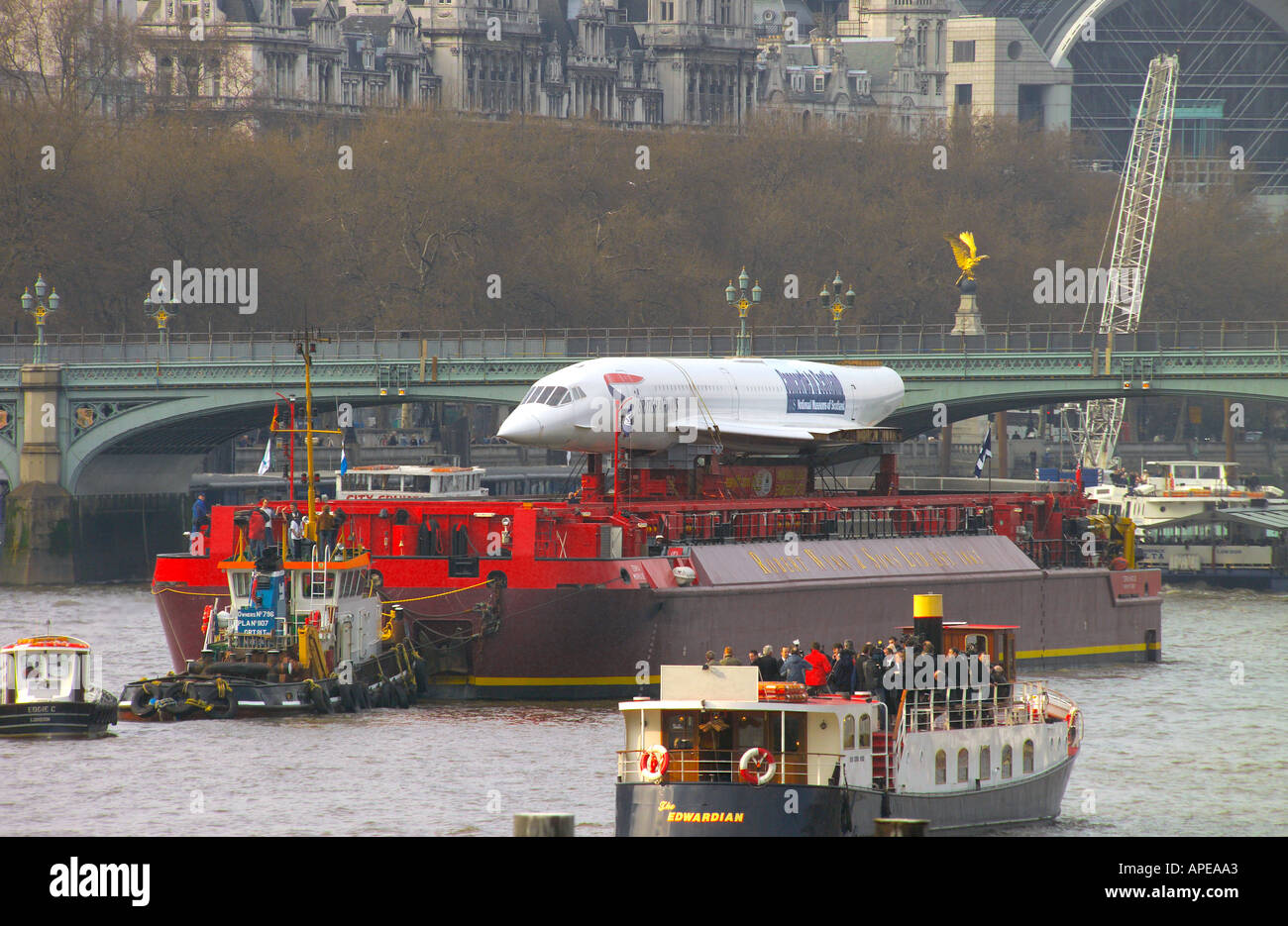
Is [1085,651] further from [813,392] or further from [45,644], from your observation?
[45,644]

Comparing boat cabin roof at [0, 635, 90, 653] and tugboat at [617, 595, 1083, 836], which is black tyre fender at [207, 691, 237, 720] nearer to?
boat cabin roof at [0, 635, 90, 653]

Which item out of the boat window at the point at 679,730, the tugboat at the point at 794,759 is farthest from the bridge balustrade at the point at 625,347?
the boat window at the point at 679,730

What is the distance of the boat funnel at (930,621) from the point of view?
44.2 meters

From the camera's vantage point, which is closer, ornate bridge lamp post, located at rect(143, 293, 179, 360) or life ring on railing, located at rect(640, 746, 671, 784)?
life ring on railing, located at rect(640, 746, 671, 784)

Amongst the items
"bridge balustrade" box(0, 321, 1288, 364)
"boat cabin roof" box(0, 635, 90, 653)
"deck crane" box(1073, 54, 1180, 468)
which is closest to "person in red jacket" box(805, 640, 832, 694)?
"boat cabin roof" box(0, 635, 90, 653)

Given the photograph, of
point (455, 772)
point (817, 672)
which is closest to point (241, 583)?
point (455, 772)

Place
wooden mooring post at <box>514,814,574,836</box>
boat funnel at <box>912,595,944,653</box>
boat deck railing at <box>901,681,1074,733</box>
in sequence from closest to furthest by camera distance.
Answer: wooden mooring post at <box>514,814,574,836</box>, boat deck railing at <box>901,681,1074,733</box>, boat funnel at <box>912,595,944,653</box>

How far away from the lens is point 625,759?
39000 millimetres

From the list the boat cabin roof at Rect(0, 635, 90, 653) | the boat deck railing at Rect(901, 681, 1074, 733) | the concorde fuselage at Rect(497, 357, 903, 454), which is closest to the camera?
the boat deck railing at Rect(901, 681, 1074, 733)

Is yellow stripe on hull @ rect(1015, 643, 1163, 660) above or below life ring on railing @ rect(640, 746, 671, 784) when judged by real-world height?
below

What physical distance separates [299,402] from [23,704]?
45.0 m

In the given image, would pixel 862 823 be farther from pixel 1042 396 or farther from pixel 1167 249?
pixel 1167 249

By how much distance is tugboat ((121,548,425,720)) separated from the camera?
55594 millimetres

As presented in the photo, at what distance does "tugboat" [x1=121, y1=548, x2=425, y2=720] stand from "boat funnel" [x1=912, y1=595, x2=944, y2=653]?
15.4 meters
